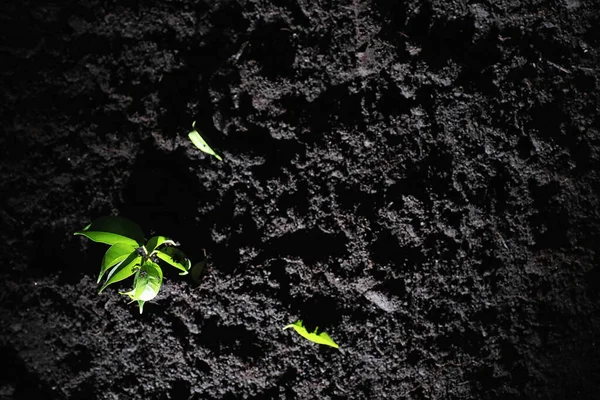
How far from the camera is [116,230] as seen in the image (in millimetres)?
1607

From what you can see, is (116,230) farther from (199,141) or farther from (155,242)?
(199,141)

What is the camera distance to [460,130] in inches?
68.3

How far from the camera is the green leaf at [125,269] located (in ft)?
5.10

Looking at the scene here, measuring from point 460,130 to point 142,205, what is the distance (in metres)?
1.28

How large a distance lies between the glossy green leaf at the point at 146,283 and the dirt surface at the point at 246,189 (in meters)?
0.09

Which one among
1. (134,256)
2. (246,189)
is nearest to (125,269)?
(134,256)

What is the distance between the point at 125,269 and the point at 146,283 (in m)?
0.10

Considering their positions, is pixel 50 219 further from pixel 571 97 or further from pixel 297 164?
pixel 571 97

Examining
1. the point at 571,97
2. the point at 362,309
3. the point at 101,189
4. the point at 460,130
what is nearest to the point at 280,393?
the point at 362,309

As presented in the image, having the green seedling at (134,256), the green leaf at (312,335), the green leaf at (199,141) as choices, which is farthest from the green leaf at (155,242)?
the green leaf at (312,335)

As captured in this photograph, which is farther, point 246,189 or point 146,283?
point 246,189

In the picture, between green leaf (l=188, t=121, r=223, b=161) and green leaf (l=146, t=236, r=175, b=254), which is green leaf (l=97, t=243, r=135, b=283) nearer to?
green leaf (l=146, t=236, r=175, b=254)

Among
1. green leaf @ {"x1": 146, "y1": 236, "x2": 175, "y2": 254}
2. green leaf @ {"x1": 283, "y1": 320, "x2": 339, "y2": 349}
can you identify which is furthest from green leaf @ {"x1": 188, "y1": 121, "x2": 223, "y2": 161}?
green leaf @ {"x1": 283, "y1": 320, "x2": 339, "y2": 349}

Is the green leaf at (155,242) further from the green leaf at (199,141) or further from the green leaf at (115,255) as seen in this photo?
the green leaf at (199,141)
